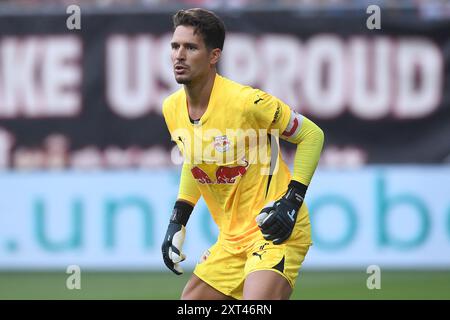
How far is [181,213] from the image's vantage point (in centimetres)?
725

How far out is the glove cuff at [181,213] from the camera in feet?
23.7

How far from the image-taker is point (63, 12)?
1238cm

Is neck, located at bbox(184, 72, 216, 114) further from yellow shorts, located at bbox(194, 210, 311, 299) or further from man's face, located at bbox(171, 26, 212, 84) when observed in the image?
yellow shorts, located at bbox(194, 210, 311, 299)

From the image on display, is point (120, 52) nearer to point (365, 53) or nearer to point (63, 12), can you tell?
point (63, 12)

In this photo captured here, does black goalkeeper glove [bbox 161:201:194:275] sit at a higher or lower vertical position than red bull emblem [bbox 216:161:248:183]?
lower

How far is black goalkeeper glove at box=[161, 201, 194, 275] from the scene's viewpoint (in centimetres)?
700

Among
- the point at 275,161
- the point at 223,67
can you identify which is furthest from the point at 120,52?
the point at 275,161

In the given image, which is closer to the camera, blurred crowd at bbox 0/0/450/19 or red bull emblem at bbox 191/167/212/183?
red bull emblem at bbox 191/167/212/183
